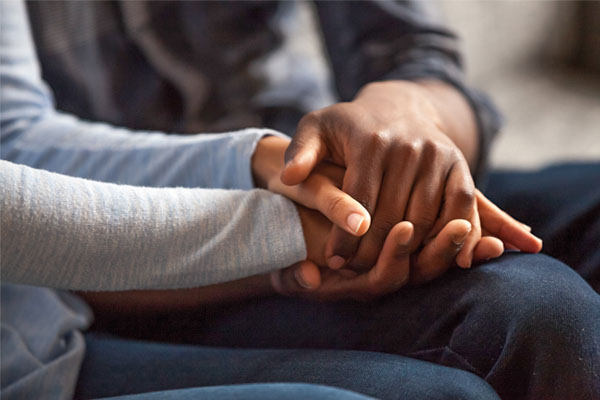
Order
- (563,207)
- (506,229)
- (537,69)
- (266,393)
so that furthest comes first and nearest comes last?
1. (537,69)
2. (563,207)
3. (506,229)
4. (266,393)

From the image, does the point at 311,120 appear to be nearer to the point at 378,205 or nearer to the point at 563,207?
the point at 378,205

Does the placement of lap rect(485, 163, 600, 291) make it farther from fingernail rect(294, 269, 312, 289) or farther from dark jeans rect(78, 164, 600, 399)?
fingernail rect(294, 269, 312, 289)

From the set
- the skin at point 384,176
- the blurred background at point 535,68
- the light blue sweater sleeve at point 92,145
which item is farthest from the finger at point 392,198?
the blurred background at point 535,68

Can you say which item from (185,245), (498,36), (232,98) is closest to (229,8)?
(232,98)

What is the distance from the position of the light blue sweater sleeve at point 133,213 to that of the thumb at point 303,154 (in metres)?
0.04

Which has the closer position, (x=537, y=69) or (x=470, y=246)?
(x=470, y=246)

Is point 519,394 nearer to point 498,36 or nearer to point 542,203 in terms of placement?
point 542,203

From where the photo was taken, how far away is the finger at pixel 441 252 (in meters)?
0.39

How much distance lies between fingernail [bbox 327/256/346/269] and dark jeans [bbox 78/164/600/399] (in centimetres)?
4

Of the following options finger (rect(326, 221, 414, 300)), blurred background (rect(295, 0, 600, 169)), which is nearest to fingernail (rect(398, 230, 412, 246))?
finger (rect(326, 221, 414, 300))

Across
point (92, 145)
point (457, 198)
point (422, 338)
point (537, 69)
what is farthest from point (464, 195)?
point (537, 69)

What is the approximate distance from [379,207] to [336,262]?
0.05m

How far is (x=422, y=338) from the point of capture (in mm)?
415

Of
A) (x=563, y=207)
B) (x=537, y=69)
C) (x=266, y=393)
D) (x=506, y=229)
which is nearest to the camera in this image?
(x=266, y=393)
